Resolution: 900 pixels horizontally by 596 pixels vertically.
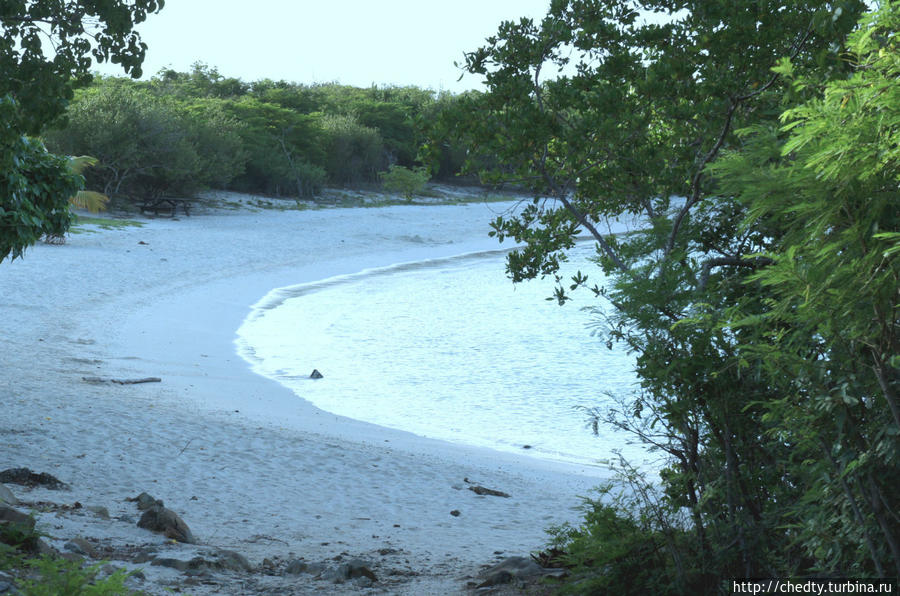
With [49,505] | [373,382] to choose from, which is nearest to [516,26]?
[49,505]

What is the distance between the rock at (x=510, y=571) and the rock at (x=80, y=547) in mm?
2132

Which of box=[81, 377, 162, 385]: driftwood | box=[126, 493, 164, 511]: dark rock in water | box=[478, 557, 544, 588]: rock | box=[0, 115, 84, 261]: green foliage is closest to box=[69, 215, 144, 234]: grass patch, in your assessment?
box=[81, 377, 162, 385]: driftwood

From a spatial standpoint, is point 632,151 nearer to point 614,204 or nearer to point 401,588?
point 614,204

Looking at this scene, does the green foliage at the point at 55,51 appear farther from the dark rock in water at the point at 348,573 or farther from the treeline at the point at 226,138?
the treeline at the point at 226,138

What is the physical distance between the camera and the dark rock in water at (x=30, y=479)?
5.85m

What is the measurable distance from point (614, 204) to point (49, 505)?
13.6ft

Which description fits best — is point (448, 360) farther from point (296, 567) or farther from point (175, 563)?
point (175, 563)

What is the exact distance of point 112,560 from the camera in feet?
14.6

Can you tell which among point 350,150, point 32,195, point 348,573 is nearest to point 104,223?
point 32,195

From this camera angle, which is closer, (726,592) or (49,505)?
(726,592)

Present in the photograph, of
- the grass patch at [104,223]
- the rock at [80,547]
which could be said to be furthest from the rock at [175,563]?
the grass patch at [104,223]

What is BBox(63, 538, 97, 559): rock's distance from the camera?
442cm

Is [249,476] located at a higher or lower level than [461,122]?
lower

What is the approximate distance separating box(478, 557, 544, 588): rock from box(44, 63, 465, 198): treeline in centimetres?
1401
